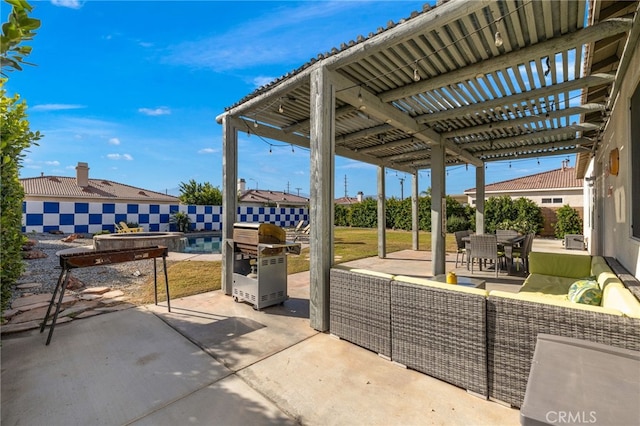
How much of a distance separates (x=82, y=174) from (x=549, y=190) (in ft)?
99.3

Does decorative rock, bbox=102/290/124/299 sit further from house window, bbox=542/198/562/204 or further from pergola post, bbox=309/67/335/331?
house window, bbox=542/198/562/204

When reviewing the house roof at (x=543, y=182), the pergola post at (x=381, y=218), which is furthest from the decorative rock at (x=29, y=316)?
the house roof at (x=543, y=182)

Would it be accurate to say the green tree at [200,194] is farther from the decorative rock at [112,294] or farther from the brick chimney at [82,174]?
the decorative rock at [112,294]

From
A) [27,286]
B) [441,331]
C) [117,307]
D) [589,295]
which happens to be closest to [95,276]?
[27,286]

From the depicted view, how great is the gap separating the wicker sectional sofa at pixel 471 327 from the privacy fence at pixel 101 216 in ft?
51.8

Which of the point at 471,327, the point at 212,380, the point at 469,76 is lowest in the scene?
the point at 212,380

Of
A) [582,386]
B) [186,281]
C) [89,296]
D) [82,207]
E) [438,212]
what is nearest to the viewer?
[582,386]

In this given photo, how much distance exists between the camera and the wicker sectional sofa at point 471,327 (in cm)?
177

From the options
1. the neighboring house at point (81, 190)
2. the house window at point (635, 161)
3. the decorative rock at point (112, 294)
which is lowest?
the decorative rock at point (112, 294)

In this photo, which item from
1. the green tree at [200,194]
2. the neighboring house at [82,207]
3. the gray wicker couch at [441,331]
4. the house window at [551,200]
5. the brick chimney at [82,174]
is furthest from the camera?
the green tree at [200,194]

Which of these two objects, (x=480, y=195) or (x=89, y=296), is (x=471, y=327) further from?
(x=480, y=195)

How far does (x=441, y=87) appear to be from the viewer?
3.93m

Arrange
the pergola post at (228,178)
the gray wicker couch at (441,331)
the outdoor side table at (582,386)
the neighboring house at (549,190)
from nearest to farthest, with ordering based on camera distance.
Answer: the outdoor side table at (582,386), the gray wicker couch at (441,331), the pergola post at (228,178), the neighboring house at (549,190)

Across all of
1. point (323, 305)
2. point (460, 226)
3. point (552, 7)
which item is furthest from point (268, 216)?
point (552, 7)
